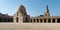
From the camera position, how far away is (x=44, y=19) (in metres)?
38.8

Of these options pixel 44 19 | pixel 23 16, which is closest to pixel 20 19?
pixel 23 16

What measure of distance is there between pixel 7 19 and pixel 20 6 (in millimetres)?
12523

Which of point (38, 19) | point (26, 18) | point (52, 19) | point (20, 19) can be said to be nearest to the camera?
point (20, 19)

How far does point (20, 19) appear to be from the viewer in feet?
106

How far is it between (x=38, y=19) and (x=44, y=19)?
9.32ft

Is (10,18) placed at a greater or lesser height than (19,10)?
lesser

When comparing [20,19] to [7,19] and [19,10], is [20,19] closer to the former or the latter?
[19,10]

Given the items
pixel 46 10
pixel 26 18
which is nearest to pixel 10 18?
pixel 26 18

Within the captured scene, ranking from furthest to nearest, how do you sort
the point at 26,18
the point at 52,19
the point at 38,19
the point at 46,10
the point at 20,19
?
the point at 46,10 < the point at 38,19 < the point at 52,19 < the point at 26,18 < the point at 20,19

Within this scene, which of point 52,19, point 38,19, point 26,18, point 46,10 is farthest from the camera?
point 46,10

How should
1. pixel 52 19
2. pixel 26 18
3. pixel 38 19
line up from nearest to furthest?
pixel 26 18
pixel 52 19
pixel 38 19

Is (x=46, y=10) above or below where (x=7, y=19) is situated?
above

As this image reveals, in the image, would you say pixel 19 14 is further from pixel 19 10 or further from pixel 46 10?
pixel 46 10

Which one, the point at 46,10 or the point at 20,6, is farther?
the point at 46,10
